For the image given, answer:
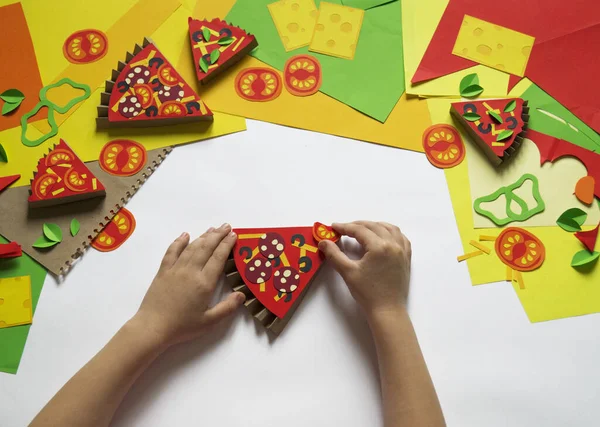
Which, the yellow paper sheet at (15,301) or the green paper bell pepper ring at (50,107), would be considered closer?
the yellow paper sheet at (15,301)

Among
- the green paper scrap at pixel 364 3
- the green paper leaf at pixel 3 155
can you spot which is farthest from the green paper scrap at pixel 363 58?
the green paper leaf at pixel 3 155


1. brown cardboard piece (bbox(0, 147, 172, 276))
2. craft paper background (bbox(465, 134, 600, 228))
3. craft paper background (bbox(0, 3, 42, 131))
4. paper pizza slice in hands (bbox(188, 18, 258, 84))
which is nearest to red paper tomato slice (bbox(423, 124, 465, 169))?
craft paper background (bbox(465, 134, 600, 228))

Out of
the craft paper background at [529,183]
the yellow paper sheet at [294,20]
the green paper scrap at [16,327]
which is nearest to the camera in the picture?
the green paper scrap at [16,327]

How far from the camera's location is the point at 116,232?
0.83 meters

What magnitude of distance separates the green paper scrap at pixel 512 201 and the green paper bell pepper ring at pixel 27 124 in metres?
0.71

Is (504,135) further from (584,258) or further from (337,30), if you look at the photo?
(337,30)

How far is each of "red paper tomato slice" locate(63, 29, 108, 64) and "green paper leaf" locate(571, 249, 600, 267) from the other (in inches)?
34.3

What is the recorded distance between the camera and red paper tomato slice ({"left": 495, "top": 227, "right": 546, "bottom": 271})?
2.71 ft

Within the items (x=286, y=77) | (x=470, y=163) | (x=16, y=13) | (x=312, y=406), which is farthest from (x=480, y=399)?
(x=16, y=13)

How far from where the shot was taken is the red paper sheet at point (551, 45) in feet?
3.07

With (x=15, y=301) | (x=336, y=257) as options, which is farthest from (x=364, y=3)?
(x=15, y=301)

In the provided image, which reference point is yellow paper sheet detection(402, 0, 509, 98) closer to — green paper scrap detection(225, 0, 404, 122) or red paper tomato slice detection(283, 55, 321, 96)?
green paper scrap detection(225, 0, 404, 122)

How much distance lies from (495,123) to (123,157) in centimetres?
62

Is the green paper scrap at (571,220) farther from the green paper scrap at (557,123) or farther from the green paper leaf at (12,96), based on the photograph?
the green paper leaf at (12,96)
